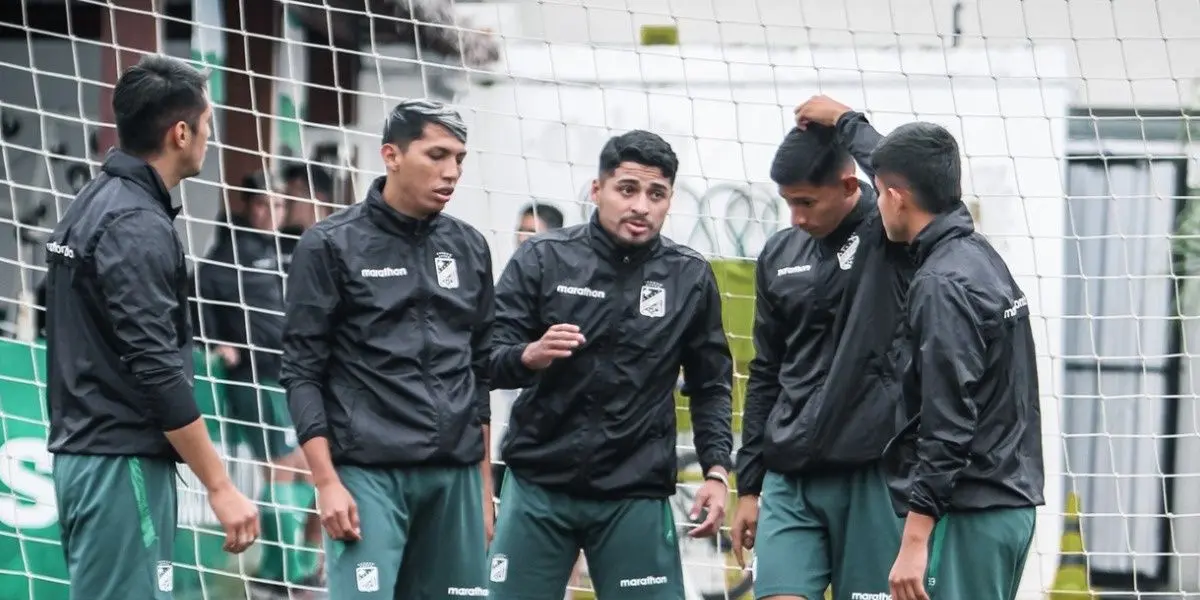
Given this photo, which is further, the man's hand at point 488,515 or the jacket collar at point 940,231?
the man's hand at point 488,515

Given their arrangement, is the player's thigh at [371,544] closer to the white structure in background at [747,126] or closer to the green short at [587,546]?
the green short at [587,546]

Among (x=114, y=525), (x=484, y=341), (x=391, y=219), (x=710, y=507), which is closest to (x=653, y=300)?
(x=484, y=341)

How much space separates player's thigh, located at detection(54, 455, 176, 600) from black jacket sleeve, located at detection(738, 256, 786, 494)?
1.78 metres

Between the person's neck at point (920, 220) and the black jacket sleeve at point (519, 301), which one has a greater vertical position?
the person's neck at point (920, 220)

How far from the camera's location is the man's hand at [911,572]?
4293 millimetres

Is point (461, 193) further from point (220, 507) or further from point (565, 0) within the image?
point (220, 507)

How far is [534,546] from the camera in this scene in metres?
5.30

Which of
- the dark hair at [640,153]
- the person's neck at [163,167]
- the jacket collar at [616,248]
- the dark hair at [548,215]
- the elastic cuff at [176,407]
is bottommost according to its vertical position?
the elastic cuff at [176,407]

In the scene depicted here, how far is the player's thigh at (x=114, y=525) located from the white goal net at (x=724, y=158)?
2988mm

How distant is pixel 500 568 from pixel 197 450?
1.27 m

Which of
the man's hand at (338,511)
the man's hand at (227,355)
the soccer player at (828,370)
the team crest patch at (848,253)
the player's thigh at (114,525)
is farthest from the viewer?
the man's hand at (227,355)

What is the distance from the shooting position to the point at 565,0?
25.8 ft

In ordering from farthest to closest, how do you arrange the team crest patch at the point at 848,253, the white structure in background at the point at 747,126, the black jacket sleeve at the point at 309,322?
the white structure in background at the point at 747,126 → the team crest patch at the point at 848,253 → the black jacket sleeve at the point at 309,322

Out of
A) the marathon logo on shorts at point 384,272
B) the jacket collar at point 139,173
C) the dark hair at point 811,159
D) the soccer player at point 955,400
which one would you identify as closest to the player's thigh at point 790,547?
the soccer player at point 955,400
